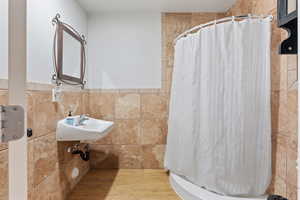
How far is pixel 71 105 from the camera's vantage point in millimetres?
2469

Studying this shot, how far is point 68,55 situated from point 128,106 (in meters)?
1.11

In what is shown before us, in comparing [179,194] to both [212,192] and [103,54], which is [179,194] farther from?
[103,54]

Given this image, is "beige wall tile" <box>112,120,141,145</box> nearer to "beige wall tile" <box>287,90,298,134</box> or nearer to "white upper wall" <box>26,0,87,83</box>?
"white upper wall" <box>26,0,87,83</box>

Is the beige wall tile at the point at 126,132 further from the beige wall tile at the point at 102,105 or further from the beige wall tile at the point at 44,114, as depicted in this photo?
the beige wall tile at the point at 44,114

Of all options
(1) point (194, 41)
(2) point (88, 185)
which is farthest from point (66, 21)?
(2) point (88, 185)

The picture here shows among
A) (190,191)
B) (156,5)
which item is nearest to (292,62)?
(190,191)

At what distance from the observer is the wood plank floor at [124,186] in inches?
90.4

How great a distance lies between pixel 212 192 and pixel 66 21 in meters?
2.32

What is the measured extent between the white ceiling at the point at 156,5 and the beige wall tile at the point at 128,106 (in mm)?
1227

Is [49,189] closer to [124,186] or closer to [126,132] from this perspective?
[124,186]

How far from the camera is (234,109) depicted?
190 centimetres

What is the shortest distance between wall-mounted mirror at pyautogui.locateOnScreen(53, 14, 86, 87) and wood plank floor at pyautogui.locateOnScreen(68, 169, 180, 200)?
124 centimetres

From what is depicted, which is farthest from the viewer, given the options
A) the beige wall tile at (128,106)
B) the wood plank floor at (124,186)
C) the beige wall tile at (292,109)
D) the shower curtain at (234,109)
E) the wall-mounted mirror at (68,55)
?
the beige wall tile at (128,106)

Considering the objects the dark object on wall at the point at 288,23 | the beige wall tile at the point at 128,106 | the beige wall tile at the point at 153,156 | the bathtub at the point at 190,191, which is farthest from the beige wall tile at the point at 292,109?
the beige wall tile at the point at 128,106
